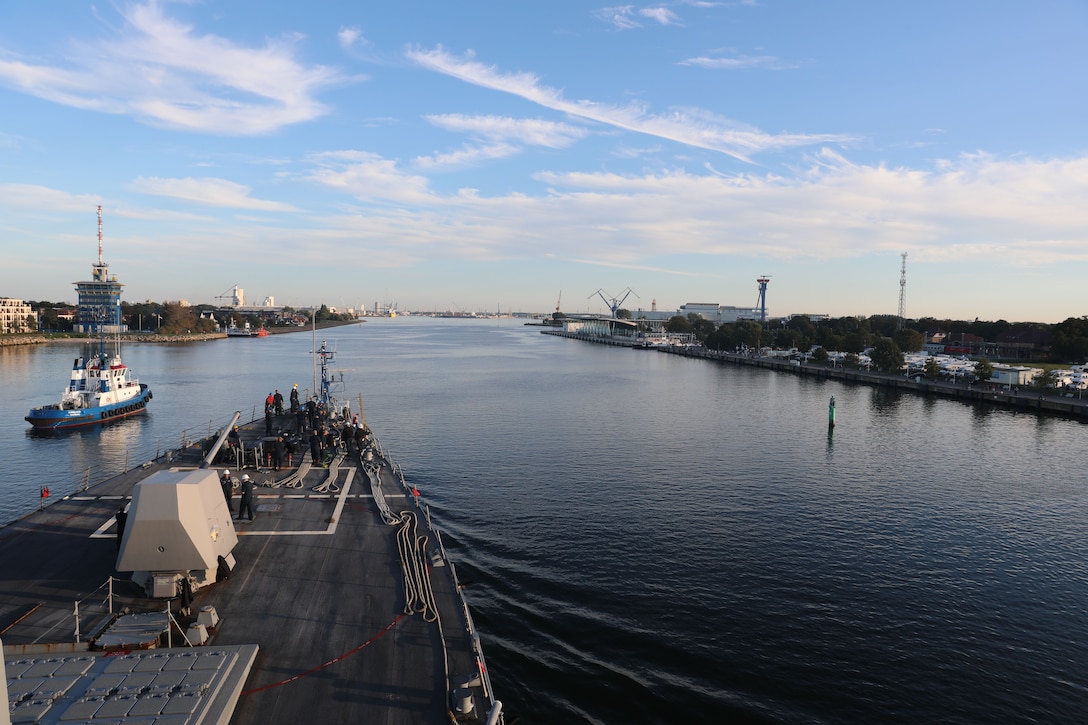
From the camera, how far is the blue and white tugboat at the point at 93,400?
4941 cm

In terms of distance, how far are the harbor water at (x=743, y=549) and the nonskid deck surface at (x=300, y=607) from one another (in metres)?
0.89

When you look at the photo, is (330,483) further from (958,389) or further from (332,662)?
(958,389)

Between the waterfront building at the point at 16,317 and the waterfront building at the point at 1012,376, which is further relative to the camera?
the waterfront building at the point at 16,317

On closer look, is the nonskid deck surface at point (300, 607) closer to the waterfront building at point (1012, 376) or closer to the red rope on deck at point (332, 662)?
the red rope on deck at point (332, 662)

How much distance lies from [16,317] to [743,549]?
217445 millimetres

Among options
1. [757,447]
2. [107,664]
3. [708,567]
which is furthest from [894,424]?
[107,664]

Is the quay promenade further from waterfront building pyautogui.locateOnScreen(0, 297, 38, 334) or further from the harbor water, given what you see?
waterfront building pyautogui.locateOnScreen(0, 297, 38, 334)

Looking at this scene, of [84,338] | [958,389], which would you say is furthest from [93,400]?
[84,338]

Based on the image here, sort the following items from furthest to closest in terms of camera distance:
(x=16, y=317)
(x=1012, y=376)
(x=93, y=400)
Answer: (x=16, y=317), (x=1012, y=376), (x=93, y=400)

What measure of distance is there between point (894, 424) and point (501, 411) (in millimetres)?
39688

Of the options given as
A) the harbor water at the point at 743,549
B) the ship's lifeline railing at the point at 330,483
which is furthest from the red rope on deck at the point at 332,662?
the ship's lifeline railing at the point at 330,483

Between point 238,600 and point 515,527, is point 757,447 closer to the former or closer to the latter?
point 515,527

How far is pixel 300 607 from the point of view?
13320 mm

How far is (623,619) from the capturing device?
19.8 meters
